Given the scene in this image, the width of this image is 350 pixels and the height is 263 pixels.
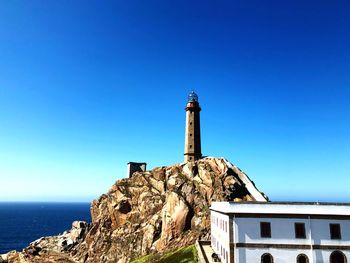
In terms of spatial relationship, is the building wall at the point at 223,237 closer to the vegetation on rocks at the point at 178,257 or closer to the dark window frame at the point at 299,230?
the vegetation on rocks at the point at 178,257

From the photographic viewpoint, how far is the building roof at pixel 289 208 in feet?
123

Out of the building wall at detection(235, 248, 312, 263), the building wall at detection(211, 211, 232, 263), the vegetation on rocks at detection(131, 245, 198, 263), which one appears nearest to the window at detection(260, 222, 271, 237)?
the building wall at detection(235, 248, 312, 263)

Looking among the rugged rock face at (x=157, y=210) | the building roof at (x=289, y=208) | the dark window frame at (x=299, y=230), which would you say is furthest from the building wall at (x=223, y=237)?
the rugged rock face at (x=157, y=210)

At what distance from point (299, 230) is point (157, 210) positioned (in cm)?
4392

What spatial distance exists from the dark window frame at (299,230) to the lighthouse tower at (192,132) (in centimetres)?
5143

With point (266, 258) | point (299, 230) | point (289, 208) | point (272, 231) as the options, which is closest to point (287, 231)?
point (299, 230)

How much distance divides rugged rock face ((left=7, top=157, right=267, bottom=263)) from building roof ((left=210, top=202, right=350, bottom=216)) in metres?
24.1

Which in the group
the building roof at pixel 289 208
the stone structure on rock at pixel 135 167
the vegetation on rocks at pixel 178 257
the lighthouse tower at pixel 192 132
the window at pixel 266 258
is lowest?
the vegetation on rocks at pixel 178 257

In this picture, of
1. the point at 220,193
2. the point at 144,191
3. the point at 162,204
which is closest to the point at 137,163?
the point at 144,191

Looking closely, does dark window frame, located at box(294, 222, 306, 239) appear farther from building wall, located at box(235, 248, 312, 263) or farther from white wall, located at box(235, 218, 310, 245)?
building wall, located at box(235, 248, 312, 263)

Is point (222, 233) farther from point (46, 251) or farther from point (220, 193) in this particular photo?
point (46, 251)

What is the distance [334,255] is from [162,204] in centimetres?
4538

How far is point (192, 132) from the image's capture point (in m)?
89.4

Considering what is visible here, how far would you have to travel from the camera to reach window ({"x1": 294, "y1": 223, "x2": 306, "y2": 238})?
36.5m
